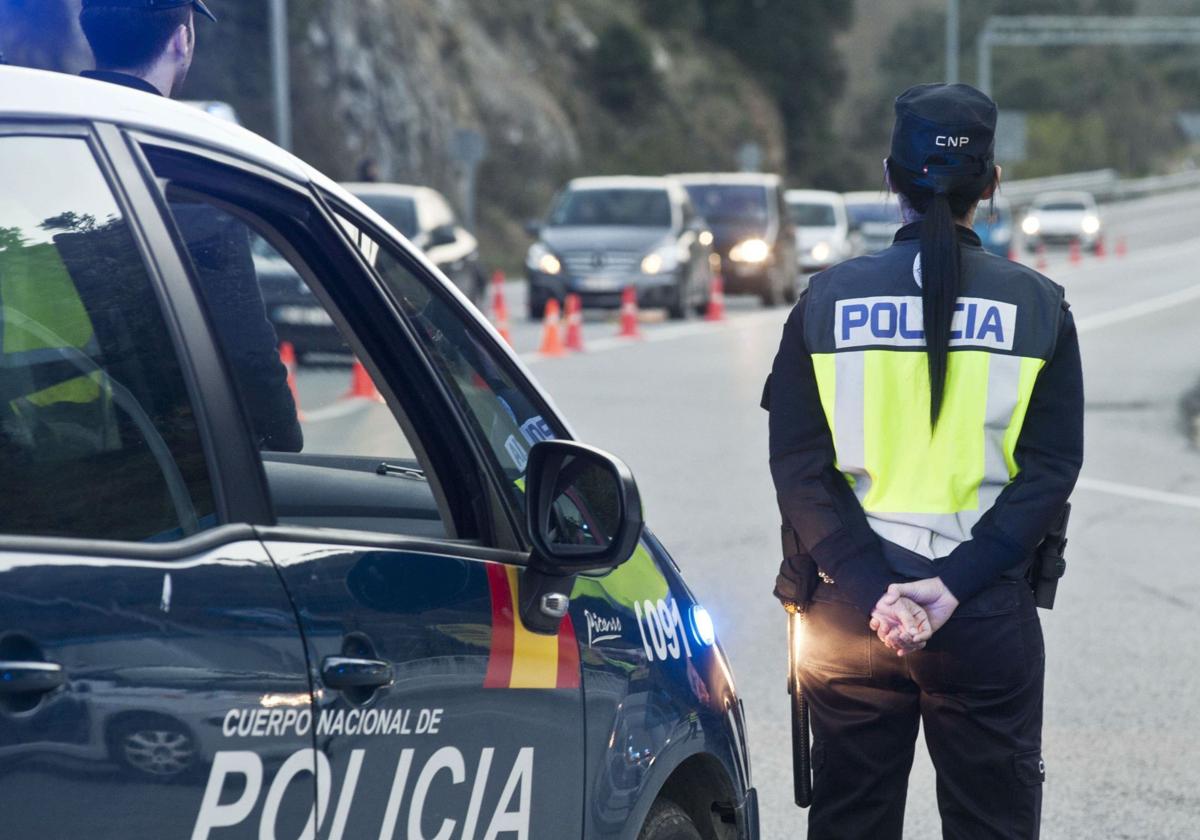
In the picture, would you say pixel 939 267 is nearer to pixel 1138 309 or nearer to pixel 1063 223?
pixel 1138 309

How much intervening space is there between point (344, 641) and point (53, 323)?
0.49 m

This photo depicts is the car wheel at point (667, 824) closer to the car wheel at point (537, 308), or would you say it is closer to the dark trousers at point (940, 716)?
the dark trousers at point (940, 716)

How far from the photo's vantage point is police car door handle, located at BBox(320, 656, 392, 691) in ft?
Answer: 7.68

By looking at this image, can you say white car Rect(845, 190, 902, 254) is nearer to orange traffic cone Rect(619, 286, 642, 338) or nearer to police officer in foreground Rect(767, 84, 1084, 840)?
orange traffic cone Rect(619, 286, 642, 338)

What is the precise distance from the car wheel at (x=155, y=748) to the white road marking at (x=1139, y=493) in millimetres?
9730

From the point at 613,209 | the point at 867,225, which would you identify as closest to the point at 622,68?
the point at 867,225

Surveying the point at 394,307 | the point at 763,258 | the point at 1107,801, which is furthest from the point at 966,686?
the point at 763,258

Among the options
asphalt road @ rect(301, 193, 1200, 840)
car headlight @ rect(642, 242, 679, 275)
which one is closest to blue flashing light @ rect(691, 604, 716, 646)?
asphalt road @ rect(301, 193, 1200, 840)

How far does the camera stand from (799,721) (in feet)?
11.8

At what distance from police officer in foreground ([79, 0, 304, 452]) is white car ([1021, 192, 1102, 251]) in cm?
5270

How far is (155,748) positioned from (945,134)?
1.81 meters

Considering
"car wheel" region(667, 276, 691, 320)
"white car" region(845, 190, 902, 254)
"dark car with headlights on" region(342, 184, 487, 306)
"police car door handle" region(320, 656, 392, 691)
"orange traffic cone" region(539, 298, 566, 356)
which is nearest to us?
"police car door handle" region(320, 656, 392, 691)

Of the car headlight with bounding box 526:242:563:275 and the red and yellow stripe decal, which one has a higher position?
the red and yellow stripe decal

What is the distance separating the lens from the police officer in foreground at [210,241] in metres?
2.60
